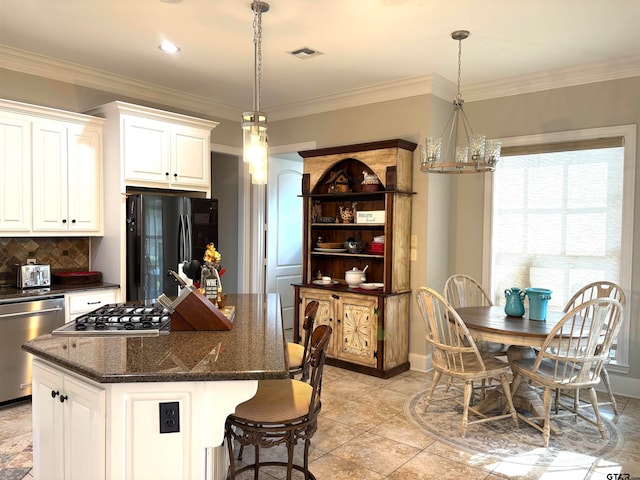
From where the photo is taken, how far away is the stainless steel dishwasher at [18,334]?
356 centimetres

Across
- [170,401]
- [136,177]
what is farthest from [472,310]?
[136,177]

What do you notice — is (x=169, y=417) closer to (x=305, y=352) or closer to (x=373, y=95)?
(x=305, y=352)

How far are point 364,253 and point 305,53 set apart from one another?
2.07m

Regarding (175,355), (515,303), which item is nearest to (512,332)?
(515,303)

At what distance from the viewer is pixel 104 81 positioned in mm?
4625

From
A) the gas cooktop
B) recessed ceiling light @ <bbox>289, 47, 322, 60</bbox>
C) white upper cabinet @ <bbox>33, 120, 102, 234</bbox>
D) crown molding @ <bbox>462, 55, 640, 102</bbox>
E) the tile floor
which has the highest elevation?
recessed ceiling light @ <bbox>289, 47, 322, 60</bbox>

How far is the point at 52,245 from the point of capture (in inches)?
173

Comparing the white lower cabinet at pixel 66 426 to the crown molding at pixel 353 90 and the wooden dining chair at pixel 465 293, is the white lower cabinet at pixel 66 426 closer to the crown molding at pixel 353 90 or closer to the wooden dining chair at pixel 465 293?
the crown molding at pixel 353 90

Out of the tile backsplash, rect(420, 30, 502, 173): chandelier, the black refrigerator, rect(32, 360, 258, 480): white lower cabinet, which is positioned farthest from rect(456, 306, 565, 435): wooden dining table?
the tile backsplash

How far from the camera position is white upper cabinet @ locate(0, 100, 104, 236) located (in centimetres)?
381

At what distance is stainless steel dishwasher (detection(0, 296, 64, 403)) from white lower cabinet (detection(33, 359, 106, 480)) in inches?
63.2

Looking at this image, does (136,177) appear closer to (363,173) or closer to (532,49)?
(363,173)

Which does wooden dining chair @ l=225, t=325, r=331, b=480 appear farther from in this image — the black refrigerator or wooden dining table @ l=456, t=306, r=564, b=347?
the black refrigerator

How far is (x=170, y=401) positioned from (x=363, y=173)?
3.52 meters
